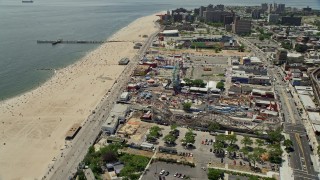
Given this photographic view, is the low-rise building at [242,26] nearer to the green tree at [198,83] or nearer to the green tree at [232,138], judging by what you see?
the green tree at [198,83]

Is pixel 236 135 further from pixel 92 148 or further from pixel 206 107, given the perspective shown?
pixel 92 148

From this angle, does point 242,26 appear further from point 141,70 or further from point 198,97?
point 198,97

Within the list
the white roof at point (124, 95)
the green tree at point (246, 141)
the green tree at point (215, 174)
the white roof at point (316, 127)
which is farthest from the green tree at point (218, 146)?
the white roof at point (124, 95)

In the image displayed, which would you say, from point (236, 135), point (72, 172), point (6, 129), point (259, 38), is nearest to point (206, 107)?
point (236, 135)

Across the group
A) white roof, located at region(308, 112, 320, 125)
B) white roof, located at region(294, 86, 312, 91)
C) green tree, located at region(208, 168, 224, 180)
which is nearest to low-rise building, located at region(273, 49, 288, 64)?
white roof, located at region(294, 86, 312, 91)

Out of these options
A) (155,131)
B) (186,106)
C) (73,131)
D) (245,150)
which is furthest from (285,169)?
(73,131)

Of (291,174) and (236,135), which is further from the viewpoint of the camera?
(236,135)

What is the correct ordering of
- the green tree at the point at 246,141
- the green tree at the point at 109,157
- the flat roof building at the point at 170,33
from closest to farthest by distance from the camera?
the green tree at the point at 109,157
the green tree at the point at 246,141
the flat roof building at the point at 170,33

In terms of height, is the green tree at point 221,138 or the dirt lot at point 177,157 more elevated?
the green tree at point 221,138

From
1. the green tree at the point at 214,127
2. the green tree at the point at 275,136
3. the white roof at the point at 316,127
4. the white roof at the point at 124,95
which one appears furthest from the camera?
the white roof at the point at 124,95

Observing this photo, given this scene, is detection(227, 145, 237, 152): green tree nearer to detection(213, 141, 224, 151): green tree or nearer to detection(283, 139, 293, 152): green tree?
detection(213, 141, 224, 151): green tree
